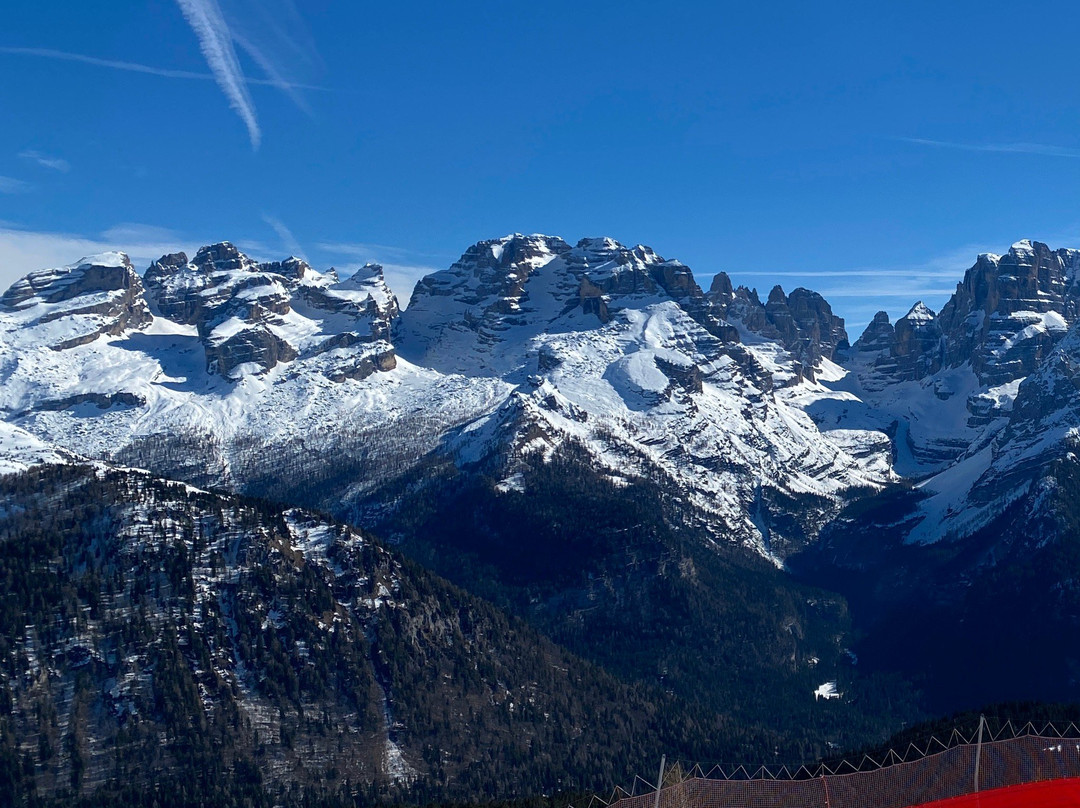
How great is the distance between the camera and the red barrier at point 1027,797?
13531 centimetres

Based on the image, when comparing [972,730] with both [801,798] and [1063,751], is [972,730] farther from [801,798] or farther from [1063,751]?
[801,798]

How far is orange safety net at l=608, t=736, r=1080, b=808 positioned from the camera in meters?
144

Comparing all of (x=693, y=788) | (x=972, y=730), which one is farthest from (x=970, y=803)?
(x=972, y=730)

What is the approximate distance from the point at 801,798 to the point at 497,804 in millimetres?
53376

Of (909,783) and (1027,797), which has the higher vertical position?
(909,783)

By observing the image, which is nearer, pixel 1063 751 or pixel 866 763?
pixel 1063 751

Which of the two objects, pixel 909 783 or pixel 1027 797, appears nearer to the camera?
pixel 1027 797

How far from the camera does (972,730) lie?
198750 millimetres

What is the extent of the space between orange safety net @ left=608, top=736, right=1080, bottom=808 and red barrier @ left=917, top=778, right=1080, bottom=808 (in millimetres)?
1116

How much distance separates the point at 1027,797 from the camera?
5453 inches

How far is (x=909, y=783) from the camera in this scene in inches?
5768

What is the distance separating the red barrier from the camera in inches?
5327

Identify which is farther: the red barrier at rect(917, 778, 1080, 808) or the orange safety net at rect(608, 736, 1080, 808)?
the orange safety net at rect(608, 736, 1080, 808)

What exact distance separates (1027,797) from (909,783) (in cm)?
1235
